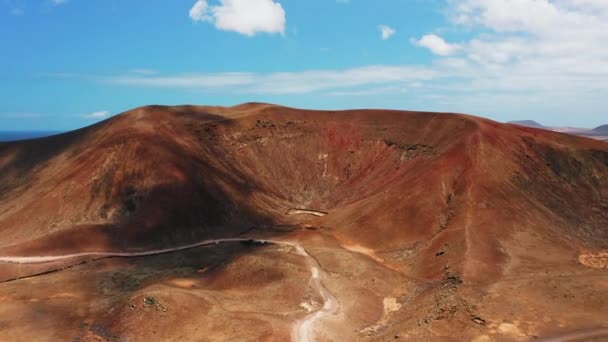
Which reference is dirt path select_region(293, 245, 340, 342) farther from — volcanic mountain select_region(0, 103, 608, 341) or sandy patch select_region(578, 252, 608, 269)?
sandy patch select_region(578, 252, 608, 269)

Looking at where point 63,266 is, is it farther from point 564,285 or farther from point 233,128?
point 564,285

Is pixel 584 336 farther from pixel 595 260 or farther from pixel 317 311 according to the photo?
pixel 595 260

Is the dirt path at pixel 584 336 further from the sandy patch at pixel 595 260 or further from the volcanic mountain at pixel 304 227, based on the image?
the sandy patch at pixel 595 260

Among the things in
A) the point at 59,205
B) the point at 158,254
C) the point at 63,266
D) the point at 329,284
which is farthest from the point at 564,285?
the point at 59,205

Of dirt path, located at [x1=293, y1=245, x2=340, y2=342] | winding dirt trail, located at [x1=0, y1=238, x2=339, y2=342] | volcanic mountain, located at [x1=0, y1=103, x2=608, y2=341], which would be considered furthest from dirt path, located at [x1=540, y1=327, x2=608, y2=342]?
winding dirt trail, located at [x1=0, y1=238, x2=339, y2=342]

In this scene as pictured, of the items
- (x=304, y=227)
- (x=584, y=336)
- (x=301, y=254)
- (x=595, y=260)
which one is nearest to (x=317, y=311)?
(x=301, y=254)

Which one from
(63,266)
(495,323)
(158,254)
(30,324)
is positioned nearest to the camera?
(495,323)

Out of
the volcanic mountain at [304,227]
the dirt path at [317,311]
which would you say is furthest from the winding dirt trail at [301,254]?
the volcanic mountain at [304,227]

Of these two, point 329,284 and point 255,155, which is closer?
point 329,284
